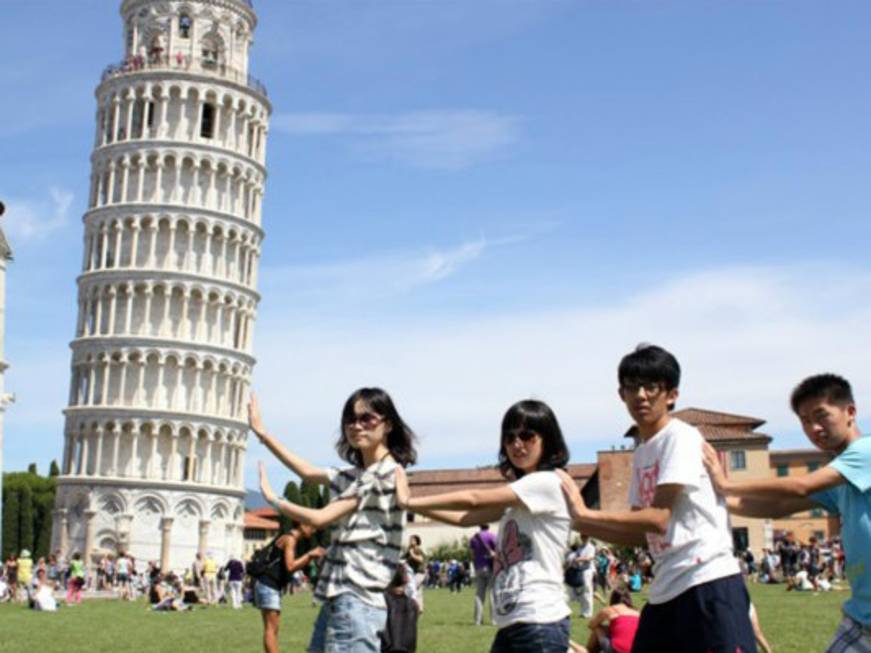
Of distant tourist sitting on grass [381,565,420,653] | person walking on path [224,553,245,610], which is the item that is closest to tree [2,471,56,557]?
person walking on path [224,553,245,610]

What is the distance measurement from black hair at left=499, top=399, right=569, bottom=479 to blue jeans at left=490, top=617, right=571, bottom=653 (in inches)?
29.6

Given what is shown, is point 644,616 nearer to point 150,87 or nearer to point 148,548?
point 148,548

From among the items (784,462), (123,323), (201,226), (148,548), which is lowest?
(148,548)

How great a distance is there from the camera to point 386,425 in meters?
5.74

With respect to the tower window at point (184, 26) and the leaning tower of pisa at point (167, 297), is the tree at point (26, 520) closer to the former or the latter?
the leaning tower of pisa at point (167, 297)

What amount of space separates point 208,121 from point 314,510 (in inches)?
3025

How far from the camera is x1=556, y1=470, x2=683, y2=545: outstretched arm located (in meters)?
Answer: 4.61

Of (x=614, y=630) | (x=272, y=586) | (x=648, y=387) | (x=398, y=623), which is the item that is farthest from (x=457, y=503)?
(x=272, y=586)

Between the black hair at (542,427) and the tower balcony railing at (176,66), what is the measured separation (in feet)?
Result: 250

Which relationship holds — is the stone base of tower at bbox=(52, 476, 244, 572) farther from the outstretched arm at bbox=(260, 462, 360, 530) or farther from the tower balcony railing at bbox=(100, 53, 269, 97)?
the outstretched arm at bbox=(260, 462, 360, 530)

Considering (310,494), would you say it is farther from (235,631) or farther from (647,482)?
(647,482)

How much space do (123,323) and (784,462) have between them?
186 ft

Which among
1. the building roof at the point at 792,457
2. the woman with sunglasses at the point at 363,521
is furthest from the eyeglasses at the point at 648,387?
the building roof at the point at 792,457

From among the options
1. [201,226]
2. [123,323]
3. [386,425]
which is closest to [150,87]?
[201,226]
